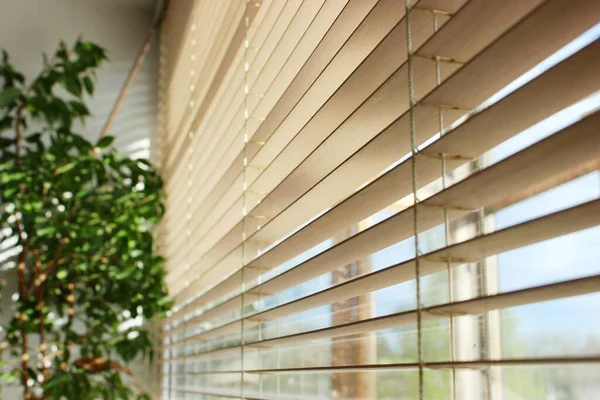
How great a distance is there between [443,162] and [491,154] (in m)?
0.35

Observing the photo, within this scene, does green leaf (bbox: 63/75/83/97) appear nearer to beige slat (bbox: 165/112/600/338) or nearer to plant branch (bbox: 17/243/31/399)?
plant branch (bbox: 17/243/31/399)

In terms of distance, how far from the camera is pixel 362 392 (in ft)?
3.49

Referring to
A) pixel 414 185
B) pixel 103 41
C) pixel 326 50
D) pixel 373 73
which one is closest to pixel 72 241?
pixel 103 41

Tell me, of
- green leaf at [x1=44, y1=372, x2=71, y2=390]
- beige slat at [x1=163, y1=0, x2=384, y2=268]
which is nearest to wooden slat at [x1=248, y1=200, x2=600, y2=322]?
beige slat at [x1=163, y1=0, x2=384, y2=268]

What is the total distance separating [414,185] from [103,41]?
2.28 meters

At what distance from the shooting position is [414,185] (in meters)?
0.68

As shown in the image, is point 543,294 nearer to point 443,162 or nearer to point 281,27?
point 443,162

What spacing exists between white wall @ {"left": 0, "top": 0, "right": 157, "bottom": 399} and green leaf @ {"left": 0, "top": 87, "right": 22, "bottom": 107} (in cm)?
42

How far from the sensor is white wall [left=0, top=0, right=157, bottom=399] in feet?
8.61

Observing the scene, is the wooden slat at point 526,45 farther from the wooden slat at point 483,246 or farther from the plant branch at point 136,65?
the plant branch at point 136,65

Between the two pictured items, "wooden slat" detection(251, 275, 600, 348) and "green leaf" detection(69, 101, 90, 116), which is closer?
"wooden slat" detection(251, 275, 600, 348)

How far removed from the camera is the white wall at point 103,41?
262 cm

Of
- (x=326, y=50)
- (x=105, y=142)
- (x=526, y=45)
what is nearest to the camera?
(x=526, y=45)

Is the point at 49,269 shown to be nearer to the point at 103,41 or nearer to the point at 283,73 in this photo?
the point at 103,41
